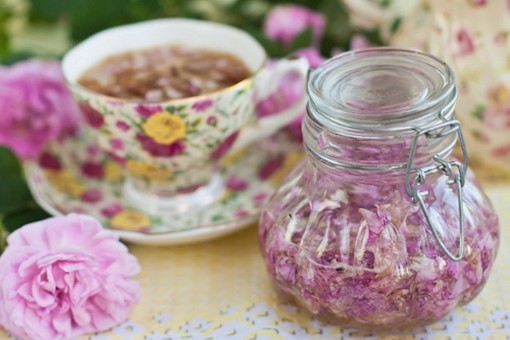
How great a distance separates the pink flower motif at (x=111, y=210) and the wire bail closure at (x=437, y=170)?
388 mm

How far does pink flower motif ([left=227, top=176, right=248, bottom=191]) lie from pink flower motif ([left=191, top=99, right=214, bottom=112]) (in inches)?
5.9

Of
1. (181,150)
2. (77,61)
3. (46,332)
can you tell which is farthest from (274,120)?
(46,332)

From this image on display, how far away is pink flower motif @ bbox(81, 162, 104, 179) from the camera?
1.06m

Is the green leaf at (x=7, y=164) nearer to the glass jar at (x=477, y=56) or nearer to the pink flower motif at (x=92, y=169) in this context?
the pink flower motif at (x=92, y=169)

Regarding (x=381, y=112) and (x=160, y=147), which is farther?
(x=160, y=147)

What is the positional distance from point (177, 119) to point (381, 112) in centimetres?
27

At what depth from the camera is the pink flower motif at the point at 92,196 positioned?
3.30ft

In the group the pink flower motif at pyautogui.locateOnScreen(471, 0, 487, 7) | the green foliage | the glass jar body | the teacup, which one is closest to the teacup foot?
the teacup

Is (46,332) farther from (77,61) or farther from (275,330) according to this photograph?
(77,61)

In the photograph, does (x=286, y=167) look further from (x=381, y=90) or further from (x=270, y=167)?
(x=381, y=90)

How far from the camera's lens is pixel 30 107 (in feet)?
3.49

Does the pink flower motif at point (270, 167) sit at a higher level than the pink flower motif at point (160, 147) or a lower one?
lower

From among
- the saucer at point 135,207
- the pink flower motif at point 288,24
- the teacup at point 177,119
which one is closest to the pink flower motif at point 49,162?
the saucer at point 135,207

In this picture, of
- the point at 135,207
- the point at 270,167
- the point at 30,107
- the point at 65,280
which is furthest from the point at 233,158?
the point at 65,280
